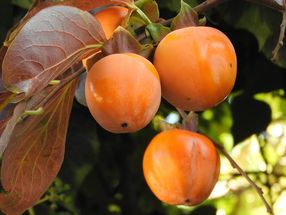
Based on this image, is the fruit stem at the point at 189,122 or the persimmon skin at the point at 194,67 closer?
the persimmon skin at the point at 194,67

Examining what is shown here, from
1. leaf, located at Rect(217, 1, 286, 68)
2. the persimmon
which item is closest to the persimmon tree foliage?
the persimmon

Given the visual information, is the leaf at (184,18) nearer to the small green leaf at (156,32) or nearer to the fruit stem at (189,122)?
the small green leaf at (156,32)

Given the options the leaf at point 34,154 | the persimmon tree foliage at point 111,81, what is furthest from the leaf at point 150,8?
the leaf at point 34,154

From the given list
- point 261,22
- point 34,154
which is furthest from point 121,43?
point 261,22

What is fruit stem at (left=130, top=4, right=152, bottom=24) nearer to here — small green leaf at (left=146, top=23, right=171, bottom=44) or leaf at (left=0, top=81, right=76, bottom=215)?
small green leaf at (left=146, top=23, right=171, bottom=44)

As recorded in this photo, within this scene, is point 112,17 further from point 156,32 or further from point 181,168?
point 181,168

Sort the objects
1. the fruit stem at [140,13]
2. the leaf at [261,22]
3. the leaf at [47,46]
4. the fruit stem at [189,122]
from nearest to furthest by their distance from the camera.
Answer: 1. the leaf at [47,46]
2. the fruit stem at [140,13]
3. the fruit stem at [189,122]
4. the leaf at [261,22]

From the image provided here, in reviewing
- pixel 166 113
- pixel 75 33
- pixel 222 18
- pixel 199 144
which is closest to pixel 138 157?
pixel 166 113
